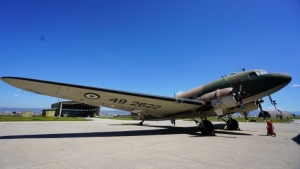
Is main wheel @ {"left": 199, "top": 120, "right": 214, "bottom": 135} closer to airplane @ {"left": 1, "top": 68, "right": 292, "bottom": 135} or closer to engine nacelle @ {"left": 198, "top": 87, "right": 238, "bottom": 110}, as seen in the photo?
airplane @ {"left": 1, "top": 68, "right": 292, "bottom": 135}

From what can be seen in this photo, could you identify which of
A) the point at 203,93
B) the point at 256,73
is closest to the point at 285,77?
the point at 256,73

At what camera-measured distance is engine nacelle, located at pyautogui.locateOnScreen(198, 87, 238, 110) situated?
10578 mm

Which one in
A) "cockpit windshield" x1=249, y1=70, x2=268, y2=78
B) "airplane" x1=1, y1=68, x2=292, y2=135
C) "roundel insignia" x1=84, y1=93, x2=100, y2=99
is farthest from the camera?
"cockpit windshield" x1=249, y1=70, x2=268, y2=78

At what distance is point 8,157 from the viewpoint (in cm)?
514

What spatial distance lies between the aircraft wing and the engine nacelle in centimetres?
69

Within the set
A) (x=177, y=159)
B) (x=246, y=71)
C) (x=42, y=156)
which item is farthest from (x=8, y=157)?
(x=246, y=71)

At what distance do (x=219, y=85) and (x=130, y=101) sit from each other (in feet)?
21.6

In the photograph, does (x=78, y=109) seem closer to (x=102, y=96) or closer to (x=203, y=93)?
(x=102, y=96)

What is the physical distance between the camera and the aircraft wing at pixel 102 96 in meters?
8.73

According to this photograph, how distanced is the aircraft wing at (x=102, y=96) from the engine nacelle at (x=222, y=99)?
27.0 inches

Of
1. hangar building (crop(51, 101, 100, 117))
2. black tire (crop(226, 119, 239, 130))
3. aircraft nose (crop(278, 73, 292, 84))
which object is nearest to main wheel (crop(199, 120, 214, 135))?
aircraft nose (crop(278, 73, 292, 84))

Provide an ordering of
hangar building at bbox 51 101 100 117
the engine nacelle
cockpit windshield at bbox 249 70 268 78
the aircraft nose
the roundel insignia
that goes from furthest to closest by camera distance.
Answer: hangar building at bbox 51 101 100 117
cockpit windshield at bbox 249 70 268 78
the engine nacelle
the roundel insignia
the aircraft nose

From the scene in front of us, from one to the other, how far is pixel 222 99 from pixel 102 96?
7.73 metres

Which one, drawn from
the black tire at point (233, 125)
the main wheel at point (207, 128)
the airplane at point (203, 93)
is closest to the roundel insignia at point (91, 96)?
the airplane at point (203, 93)
